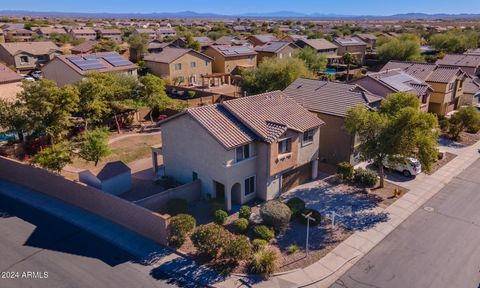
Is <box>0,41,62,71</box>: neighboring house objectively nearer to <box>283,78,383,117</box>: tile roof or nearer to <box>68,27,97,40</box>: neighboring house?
<box>68,27,97,40</box>: neighboring house

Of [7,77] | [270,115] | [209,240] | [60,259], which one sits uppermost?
[270,115]

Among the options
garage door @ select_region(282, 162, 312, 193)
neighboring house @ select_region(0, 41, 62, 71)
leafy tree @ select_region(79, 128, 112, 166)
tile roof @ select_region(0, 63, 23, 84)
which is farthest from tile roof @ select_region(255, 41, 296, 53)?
leafy tree @ select_region(79, 128, 112, 166)

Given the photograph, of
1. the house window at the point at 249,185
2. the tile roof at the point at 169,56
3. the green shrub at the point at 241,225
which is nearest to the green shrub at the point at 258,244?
the green shrub at the point at 241,225

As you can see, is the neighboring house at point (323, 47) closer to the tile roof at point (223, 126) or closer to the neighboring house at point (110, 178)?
the tile roof at point (223, 126)

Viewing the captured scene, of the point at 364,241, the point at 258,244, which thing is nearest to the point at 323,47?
the point at 364,241

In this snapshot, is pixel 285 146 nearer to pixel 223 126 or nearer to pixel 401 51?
pixel 223 126

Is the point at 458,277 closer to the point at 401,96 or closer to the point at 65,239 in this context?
the point at 401,96

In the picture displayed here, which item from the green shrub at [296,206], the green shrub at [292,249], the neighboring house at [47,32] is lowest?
the green shrub at [292,249]
